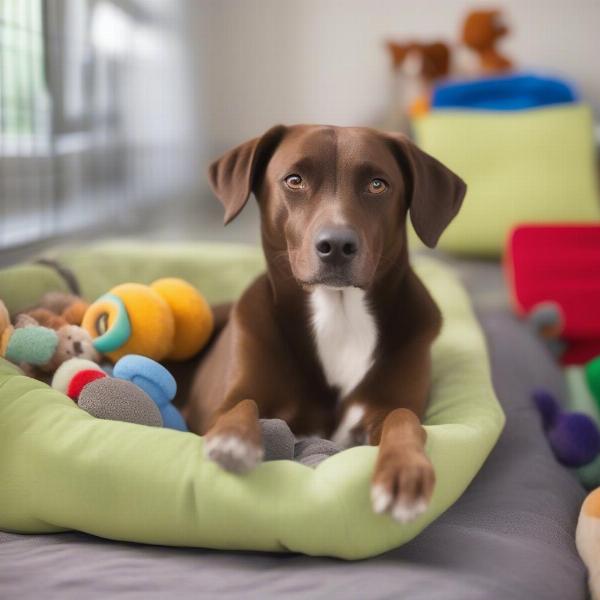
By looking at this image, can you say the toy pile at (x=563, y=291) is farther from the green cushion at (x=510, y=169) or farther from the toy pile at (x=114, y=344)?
the toy pile at (x=114, y=344)

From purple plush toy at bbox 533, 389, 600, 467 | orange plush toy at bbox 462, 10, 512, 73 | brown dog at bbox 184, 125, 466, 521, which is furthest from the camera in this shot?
orange plush toy at bbox 462, 10, 512, 73

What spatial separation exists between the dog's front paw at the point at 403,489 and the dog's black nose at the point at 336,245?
0.47 m

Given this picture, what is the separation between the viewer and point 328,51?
486 centimetres

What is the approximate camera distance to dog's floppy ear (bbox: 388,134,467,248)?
192 centimetres

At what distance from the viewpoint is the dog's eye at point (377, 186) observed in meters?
1.83

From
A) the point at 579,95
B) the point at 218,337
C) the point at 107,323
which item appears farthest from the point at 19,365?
the point at 579,95

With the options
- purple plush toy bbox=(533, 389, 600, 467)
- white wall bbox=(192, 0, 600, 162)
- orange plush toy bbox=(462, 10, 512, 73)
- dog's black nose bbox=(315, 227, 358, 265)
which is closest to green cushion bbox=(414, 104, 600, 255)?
orange plush toy bbox=(462, 10, 512, 73)

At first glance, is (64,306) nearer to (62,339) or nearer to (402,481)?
(62,339)

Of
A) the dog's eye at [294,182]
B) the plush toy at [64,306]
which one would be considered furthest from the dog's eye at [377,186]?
the plush toy at [64,306]

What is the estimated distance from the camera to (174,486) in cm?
146

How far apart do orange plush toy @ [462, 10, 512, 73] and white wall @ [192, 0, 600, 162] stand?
22 centimetres

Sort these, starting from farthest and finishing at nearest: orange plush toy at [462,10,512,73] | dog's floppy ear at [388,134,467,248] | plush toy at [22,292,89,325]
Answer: orange plush toy at [462,10,512,73]
plush toy at [22,292,89,325]
dog's floppy ear at [388,134,467,248]

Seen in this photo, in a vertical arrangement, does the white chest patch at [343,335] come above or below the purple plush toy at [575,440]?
above

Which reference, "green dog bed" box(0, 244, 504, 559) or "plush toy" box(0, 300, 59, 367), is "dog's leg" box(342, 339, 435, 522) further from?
"plush toy" box(0, 300, 59, 367)
